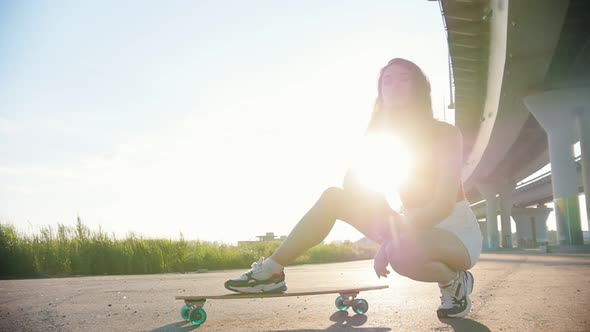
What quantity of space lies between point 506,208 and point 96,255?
47113mm

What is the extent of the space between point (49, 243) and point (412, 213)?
1289 centimetres

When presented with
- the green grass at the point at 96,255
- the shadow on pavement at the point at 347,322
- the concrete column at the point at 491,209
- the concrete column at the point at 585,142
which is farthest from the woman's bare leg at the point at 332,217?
the concrete column at the point at 491,209

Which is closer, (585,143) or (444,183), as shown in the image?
(444,183)

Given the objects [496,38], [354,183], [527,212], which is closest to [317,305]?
[354,183]

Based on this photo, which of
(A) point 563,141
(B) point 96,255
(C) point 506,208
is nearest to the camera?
(B) point 96,255

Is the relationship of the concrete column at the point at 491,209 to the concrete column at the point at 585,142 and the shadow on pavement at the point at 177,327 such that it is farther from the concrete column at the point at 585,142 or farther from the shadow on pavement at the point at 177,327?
the shadow on pavement at the point at 177,327

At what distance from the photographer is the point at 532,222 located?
7500cm

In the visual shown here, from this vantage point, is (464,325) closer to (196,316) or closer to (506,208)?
(196,316)

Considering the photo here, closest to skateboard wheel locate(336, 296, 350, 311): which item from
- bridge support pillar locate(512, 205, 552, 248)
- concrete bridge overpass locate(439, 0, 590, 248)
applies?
concrete bridge overpass locate(439, 0, 590, 248)

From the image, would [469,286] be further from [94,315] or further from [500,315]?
[94,315]

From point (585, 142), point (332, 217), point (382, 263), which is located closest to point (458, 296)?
point (382, 263)

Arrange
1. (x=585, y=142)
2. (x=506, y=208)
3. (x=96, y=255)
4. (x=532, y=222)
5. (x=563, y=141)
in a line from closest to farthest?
(x=96, y=255)
(x=563, y=141)
(x=585, y=142)
(x=506, y=208)
(x=532, y=222)

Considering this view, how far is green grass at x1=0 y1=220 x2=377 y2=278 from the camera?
41.9 ft

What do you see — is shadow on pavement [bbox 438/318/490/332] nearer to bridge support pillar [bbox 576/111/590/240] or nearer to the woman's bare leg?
the woman's bare leg
